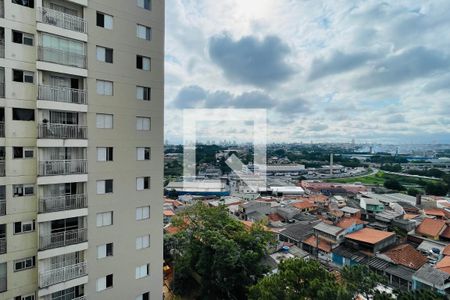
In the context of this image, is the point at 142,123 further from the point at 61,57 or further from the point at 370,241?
the point at 370,241

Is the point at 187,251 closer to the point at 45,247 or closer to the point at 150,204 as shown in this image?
the point at 150,204

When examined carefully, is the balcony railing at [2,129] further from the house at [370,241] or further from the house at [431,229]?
the house at [431,229]

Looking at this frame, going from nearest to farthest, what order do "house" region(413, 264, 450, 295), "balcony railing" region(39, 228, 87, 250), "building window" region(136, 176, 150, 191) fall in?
"balcony railing" region(39, 228, 87, 250)
"building window" region(136, 176, 150, 191)
"house" region(413, 264, 450, 295)

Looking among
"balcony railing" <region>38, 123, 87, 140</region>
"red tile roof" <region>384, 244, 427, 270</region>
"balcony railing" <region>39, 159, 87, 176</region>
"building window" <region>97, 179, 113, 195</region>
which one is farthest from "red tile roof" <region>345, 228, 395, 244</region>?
"balcony railing" <region>38, 123, 87, 140</region>

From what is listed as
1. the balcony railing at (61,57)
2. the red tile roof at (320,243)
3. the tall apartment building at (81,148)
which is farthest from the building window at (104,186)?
the red tile roof at (320,243)

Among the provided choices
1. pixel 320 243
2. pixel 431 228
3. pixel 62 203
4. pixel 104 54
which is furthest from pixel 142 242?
pixel 431 228

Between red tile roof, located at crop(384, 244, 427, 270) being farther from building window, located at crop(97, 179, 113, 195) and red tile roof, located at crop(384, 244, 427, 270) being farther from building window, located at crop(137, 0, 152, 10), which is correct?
building window, located at crop(137, 0, 152, 10)
